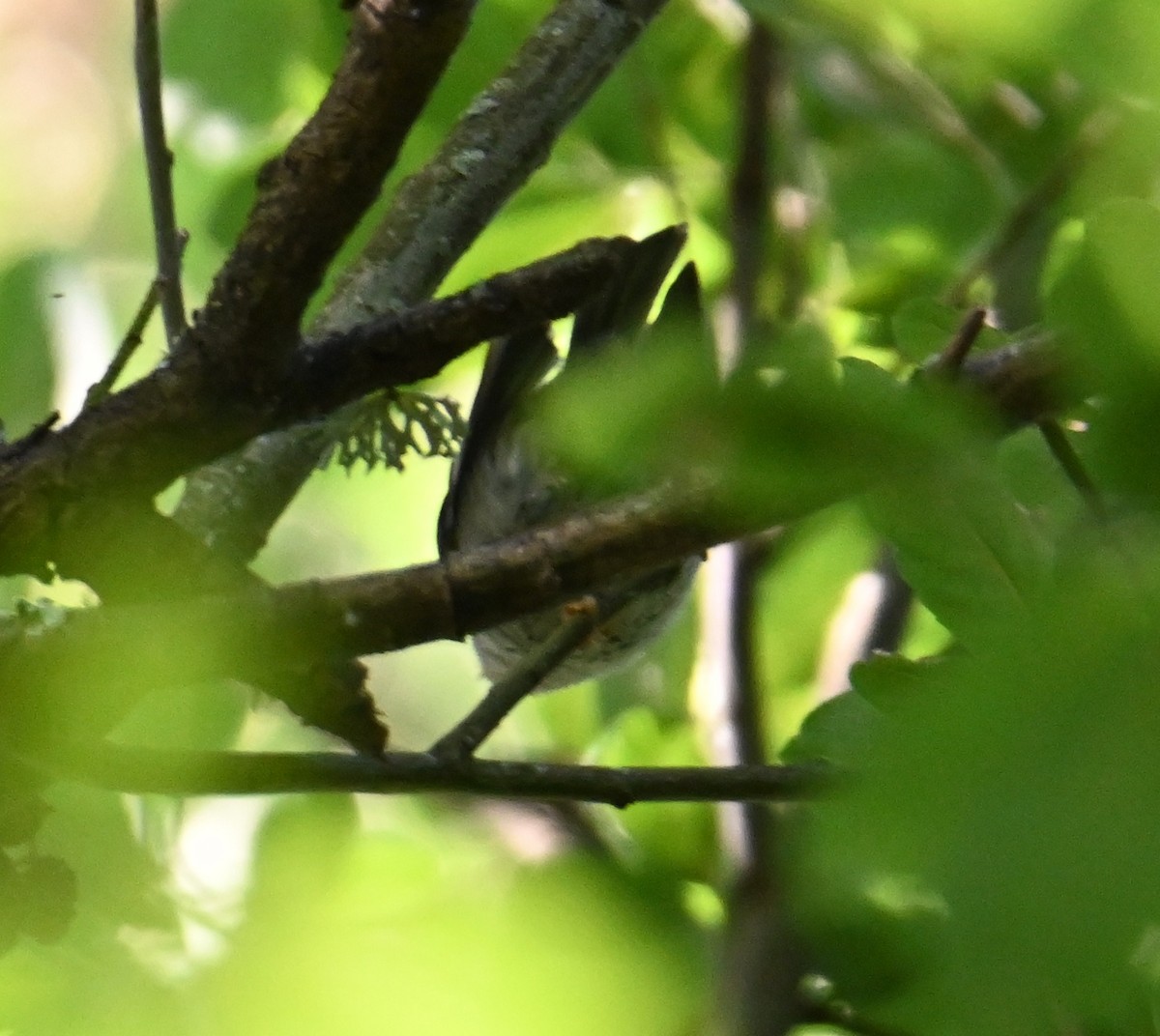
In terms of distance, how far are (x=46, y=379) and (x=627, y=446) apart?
37.2 inches

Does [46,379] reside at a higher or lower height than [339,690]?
higher

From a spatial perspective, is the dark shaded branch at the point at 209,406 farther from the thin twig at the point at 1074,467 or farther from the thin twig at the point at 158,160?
the thin twig at the point at 1074,467

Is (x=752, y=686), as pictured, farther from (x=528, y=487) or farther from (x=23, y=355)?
(x=23, y=355)

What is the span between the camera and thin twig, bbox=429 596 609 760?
66cm

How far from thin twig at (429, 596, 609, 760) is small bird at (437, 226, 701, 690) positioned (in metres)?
0.29

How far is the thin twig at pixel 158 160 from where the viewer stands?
2.34 feet

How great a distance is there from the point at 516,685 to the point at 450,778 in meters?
0.08

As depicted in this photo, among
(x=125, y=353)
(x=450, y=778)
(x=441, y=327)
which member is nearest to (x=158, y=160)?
(x=125, y=353)

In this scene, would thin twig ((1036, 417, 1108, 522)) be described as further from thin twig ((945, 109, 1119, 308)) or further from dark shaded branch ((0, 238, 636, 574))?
thin twig ((945, 109, 1119, 308))

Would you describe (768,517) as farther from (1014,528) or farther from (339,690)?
(339,690)

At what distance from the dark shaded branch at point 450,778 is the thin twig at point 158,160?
9.1 inches

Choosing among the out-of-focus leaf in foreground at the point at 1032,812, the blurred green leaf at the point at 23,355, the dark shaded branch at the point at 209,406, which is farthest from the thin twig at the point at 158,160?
the out-of-focus leaf in foreground at the point at 1032,812

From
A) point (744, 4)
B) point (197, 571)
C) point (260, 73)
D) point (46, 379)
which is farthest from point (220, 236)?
point (197, 571)

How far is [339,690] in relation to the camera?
616 mm
